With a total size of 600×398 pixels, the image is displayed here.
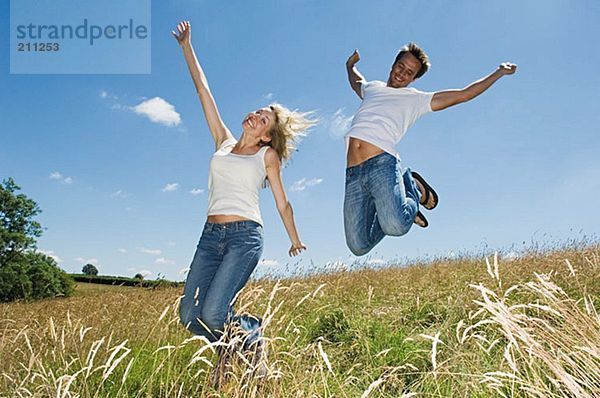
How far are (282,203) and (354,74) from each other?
2.37 metres

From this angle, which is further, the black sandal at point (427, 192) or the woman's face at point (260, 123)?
the black sandal at point (427, 192)

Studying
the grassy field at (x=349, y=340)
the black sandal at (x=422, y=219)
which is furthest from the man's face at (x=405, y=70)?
the grassy field at (x=349, y=340)

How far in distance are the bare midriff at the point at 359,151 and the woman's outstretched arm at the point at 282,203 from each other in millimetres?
1194

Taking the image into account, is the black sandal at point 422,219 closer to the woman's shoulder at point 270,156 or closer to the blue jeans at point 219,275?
the woman's shoulder at point 270,156

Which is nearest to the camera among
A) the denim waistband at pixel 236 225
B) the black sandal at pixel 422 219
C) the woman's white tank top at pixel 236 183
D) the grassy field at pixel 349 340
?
the grassy field at pixel 349 340

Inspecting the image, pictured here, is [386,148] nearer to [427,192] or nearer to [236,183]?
[427,192]

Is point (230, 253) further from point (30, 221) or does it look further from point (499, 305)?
point (30, 221)

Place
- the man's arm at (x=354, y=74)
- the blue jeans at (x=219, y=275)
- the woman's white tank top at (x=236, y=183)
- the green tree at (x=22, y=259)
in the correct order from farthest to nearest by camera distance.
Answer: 1. the green tree at (x=22, y=259)
2. the man's arm at (x=354, y=74)
3. the woman's white tank top at (x=236, y=183)
4. the blue jeans at (x=219, y=275)

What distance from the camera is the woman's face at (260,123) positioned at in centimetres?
474

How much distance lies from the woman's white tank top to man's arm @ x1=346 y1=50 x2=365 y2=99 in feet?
6.50

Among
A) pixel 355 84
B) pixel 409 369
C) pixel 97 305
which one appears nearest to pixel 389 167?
pixel 355 84

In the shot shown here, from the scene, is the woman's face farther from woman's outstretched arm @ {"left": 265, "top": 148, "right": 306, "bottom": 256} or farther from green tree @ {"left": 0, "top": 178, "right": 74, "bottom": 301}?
green tree @ {"left": 0, "top": 178, "right": 74, "bottom": 301}

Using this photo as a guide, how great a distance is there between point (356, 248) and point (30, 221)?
3261 centimetres

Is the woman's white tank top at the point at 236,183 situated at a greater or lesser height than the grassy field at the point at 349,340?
greater
